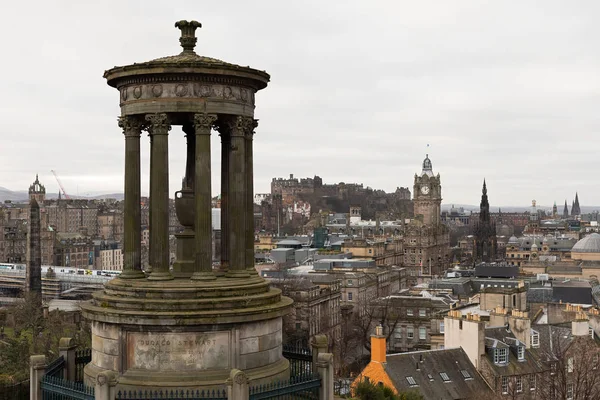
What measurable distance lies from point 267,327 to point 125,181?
4098 millimetres

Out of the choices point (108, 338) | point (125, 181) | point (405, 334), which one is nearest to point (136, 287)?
point (108, 338)

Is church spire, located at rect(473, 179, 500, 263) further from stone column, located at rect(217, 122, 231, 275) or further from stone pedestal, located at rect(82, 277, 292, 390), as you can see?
stone pedestal, located at rect(82, 277, 292, 390)

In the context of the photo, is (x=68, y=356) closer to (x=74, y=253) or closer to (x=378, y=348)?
(x=378, y=348)

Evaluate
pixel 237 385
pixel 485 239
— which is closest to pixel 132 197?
pixel 237 385

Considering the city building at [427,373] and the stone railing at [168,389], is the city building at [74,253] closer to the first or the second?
the city building at [427,373]

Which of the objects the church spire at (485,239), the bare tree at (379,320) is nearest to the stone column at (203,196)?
the bare tree at (379,320)

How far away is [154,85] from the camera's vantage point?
16641mm

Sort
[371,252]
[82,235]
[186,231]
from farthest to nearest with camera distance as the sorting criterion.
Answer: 1. [82,235]
2. [371,252]
3. [186,231]

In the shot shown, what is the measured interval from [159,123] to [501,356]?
138 ft

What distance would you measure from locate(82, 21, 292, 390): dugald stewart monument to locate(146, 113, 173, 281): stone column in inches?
0.8

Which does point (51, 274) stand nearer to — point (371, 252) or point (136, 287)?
point (371, 252)

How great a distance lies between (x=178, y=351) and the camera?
15859 millimetres

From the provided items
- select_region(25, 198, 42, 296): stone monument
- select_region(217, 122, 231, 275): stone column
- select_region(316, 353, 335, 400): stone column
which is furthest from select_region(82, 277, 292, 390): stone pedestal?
select_region(25, 198, 42, 296): stone monument

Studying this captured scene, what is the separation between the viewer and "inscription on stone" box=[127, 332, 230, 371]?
15.9 meters
